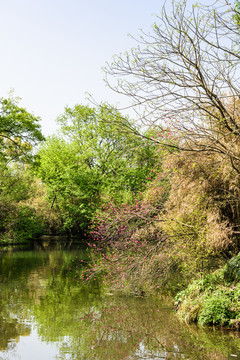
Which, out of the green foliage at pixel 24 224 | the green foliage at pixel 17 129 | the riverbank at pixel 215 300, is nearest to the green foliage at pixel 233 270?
the riverbank at pixel 215 300

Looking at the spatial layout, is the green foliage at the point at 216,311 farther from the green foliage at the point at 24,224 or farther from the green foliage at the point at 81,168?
the green foliage at the point at 24,224

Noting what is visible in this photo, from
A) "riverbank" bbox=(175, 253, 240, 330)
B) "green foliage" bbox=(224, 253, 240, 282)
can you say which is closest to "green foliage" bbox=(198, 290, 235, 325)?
"riverbank" bbox=(175, 253, 240, 330)

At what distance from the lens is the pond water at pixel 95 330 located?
7282 mm

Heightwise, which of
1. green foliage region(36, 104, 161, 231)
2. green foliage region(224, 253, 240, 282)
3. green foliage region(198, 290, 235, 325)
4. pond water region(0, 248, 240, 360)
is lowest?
pond water region(0, 248, 240, 360)

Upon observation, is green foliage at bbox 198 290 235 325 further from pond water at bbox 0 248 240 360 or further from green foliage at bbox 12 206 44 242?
green foliage at bbox 12 206 44 242

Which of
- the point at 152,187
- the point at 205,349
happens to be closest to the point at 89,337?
the point at 205,349

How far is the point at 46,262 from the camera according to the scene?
23.6m

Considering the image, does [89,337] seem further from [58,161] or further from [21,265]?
[58,161]

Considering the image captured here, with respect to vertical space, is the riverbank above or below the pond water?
above

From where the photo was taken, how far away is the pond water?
728 cm

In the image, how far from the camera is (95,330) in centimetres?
886

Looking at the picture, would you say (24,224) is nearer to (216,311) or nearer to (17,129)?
(17,129)

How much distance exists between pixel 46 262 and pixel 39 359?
16.9m

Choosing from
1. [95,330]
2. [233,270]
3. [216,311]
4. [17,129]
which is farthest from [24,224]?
[216,311]
